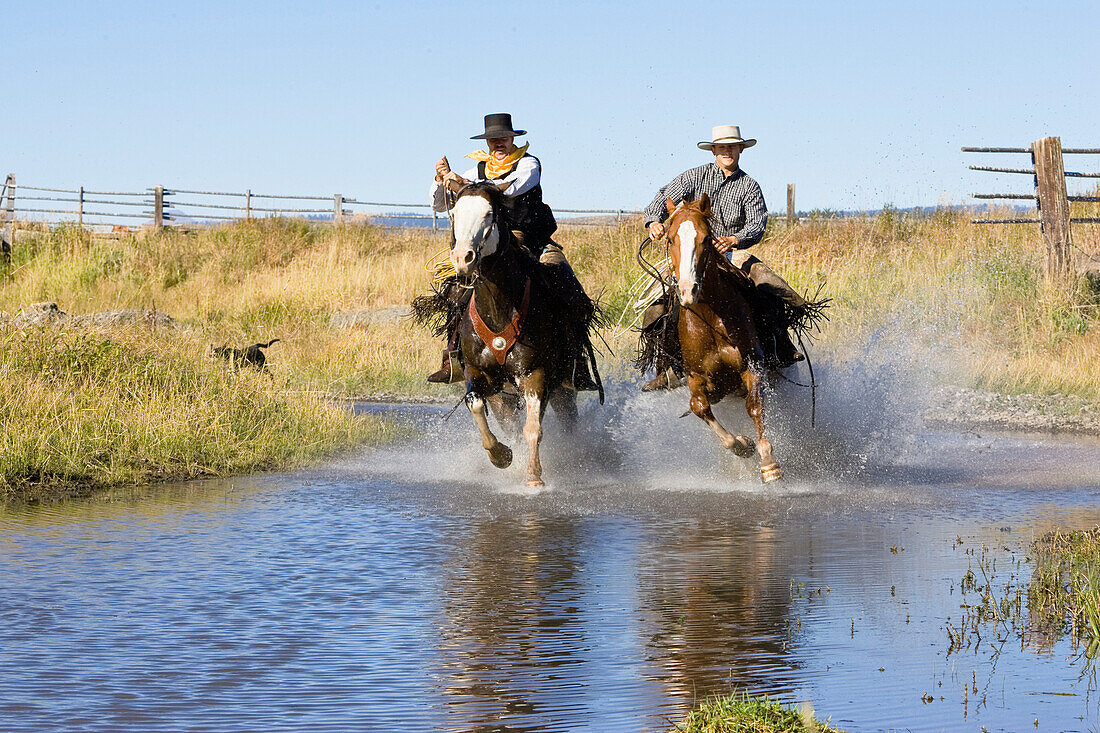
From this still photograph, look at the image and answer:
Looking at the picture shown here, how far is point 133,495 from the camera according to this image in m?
10.2

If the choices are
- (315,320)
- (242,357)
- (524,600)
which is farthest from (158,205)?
(524,600)

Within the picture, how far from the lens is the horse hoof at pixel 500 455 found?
10805 mm

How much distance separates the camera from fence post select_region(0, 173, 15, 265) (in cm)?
2924

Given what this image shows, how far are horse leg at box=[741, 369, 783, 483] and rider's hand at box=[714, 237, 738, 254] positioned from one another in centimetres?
94

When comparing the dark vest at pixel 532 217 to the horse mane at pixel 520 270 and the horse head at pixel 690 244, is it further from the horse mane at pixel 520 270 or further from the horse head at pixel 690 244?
the horse head at pixel 690 244

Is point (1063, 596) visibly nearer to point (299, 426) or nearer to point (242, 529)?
point (242, 529)

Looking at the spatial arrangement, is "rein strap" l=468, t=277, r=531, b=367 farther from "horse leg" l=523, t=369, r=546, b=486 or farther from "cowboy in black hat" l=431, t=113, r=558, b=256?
"cowboy in black hat" l=431, t=113, r=558, b=256

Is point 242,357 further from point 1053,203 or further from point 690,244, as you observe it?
point 1053,203

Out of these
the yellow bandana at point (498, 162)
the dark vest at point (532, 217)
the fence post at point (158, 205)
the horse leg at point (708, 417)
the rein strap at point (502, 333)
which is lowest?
the horse leg at point (708, 417)

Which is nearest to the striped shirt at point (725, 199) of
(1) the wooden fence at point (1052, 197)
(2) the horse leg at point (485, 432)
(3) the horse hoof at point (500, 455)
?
(2) the horse leg at point (485, 432)

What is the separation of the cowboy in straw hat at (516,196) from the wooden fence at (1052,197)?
427 inches

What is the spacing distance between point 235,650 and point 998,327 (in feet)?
50.0

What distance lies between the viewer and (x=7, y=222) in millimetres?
33125

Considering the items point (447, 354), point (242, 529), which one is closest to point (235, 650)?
point (242, 529)
